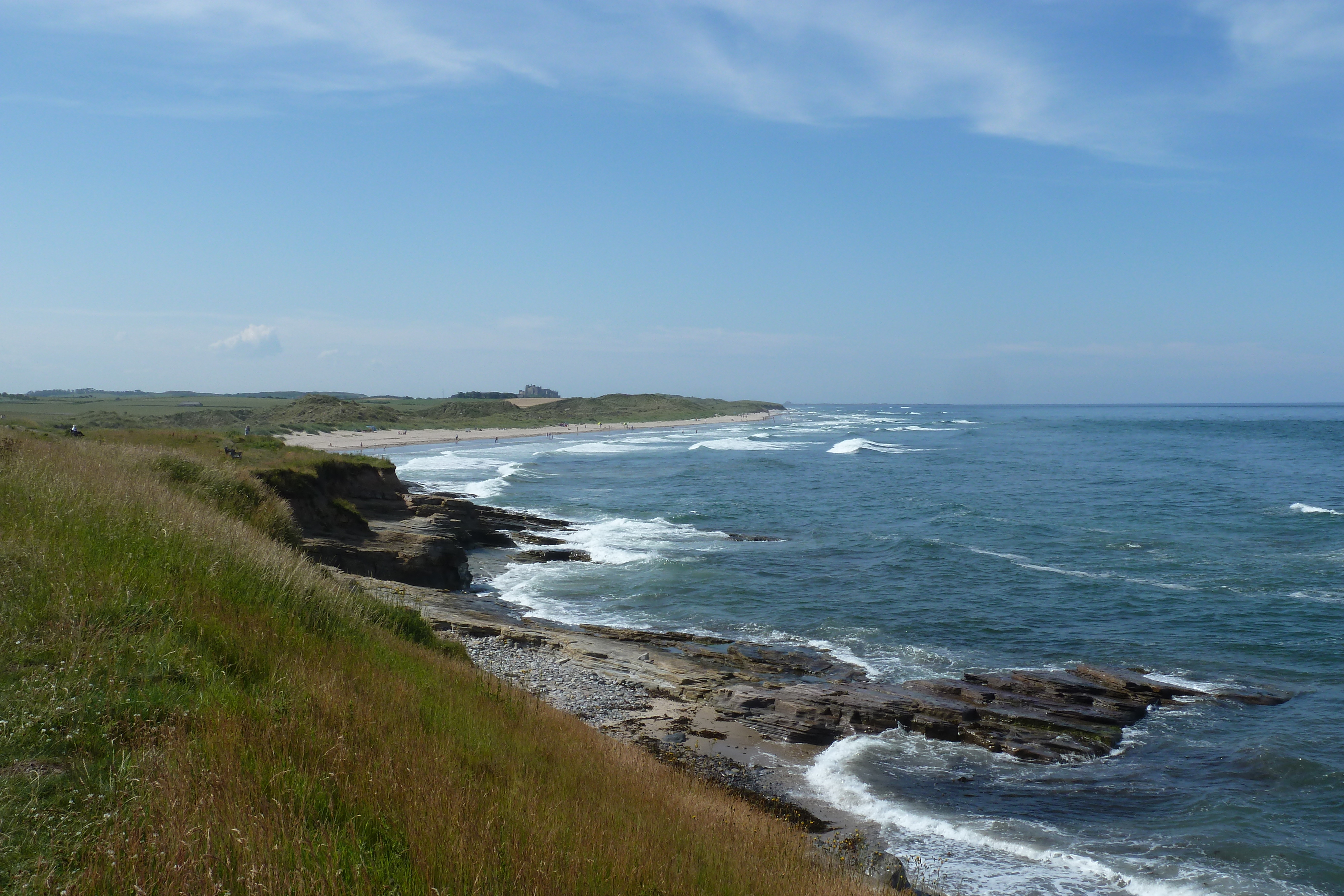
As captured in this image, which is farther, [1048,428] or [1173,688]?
[1048,428]

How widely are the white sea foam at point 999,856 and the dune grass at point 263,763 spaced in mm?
3448

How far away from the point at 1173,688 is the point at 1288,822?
5.29 meters

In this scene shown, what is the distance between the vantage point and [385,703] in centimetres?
643

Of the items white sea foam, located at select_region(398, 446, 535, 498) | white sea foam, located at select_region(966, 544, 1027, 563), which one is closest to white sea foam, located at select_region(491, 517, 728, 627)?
white sea foam, located at select_region(966, 544, 1027, 563)

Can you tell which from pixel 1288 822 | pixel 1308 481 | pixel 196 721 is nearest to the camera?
pixel 196 721

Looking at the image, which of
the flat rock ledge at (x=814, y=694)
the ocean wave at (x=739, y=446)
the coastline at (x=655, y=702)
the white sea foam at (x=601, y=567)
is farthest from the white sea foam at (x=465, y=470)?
the flat rock ledge at (x=814, y=694)

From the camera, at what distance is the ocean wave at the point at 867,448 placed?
3371 inches

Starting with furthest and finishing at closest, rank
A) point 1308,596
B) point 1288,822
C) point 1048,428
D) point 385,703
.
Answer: point 1048,428 → point 1308,596 → point 1288,822 → point 385,703

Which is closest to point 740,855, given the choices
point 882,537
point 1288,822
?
point 1288,822

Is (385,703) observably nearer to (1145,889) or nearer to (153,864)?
(153,864)

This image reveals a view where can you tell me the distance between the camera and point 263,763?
14.9ft

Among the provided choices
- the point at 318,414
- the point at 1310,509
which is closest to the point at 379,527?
the point at 1310,509

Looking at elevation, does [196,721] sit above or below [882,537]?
above

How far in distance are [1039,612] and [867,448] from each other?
2717 inches
